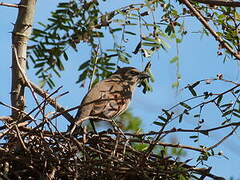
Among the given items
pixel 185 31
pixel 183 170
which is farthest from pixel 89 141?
pixel 185 31

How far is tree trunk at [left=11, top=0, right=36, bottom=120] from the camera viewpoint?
10344mm

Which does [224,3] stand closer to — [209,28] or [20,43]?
[209,28]

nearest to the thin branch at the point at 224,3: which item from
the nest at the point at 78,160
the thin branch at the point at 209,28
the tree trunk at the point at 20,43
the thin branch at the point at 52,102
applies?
the thin branch at the point at 209,28

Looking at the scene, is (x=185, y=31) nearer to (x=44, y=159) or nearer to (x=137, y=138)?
(x=137, y=138)

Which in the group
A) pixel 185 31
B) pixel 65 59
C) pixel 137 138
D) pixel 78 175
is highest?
pixel 185 31

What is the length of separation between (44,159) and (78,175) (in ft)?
1.46

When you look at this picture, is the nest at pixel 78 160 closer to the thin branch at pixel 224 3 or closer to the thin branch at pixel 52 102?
the thin branch at pixel 52 102

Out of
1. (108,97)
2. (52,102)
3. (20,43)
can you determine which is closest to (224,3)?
(52,102)

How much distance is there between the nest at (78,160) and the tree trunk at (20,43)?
36.7 inches

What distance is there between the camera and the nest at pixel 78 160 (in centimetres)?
899

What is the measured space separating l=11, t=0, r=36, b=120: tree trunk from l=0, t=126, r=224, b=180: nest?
93cm

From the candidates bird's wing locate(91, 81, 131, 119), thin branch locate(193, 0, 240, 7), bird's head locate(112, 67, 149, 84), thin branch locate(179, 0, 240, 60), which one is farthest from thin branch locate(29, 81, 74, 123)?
thin branch locate(193, 0, 240, 7)

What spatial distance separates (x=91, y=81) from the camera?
10250 mm

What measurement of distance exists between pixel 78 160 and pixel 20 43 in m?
1.90
